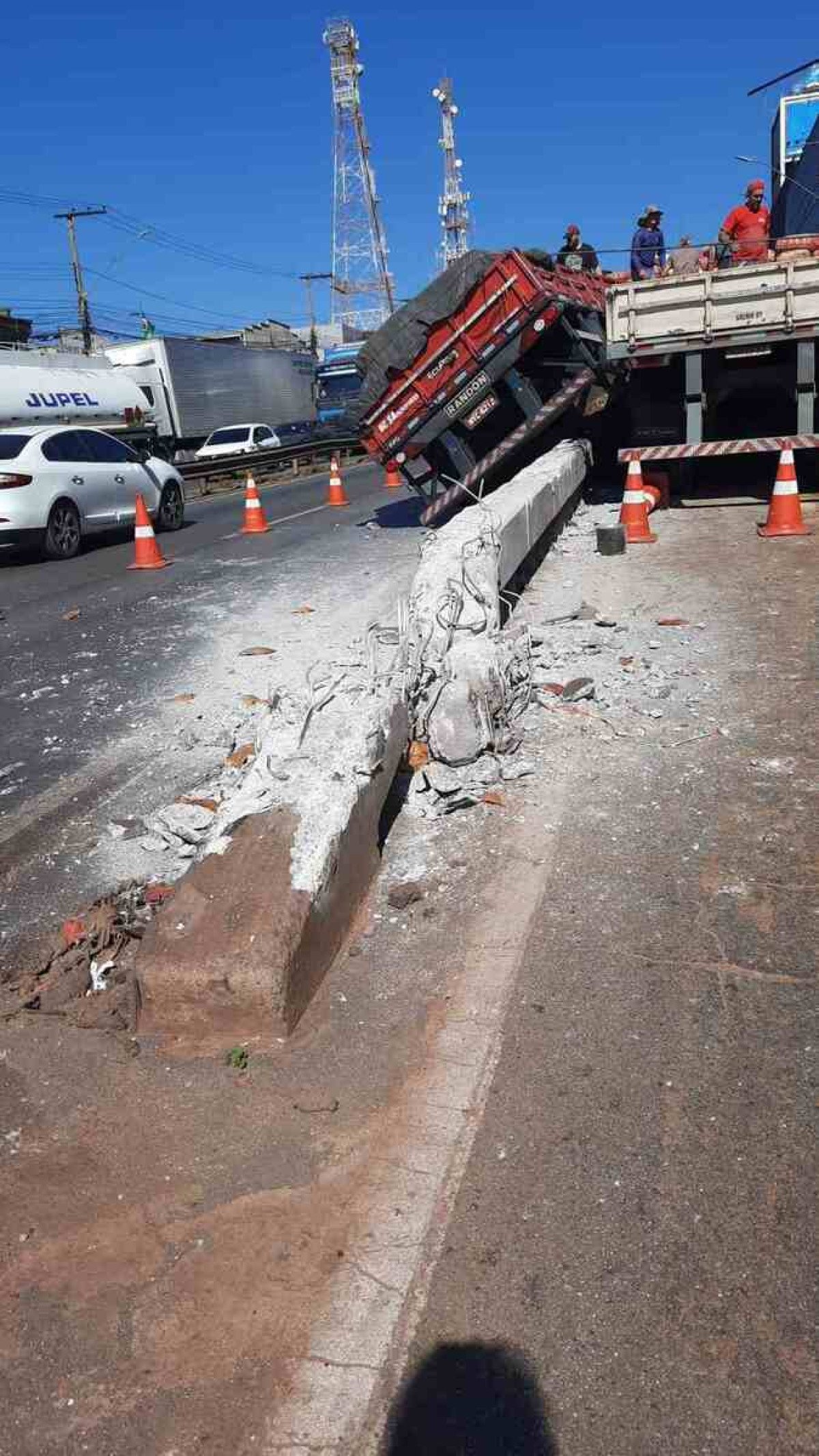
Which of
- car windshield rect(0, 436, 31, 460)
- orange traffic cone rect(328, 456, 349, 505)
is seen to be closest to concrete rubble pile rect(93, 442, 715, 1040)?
car windshield rect(0, 436, 31, 460)

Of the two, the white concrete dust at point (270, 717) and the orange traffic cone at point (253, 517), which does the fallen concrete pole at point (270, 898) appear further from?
the orange traffic cone at point (253, 517)

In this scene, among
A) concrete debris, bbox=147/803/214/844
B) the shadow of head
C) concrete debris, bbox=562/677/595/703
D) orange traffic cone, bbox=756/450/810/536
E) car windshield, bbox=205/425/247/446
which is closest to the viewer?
the shadow of head

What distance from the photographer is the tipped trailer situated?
39.1 ft

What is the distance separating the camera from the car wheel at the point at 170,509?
1711 cm

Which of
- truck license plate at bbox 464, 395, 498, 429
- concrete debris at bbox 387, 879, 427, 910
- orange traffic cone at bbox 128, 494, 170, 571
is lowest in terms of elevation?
concrete debris at bbox 387, 879, 427, 910

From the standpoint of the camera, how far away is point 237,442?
3275 cm

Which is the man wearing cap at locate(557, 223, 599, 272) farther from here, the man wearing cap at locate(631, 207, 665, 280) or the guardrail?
the guardrail

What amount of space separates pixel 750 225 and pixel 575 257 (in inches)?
A: 131

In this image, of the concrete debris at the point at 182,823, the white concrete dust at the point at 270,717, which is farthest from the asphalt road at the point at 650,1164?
the concrete debris at the point at 182,823

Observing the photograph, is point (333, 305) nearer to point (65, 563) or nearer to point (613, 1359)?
point (65, 563)

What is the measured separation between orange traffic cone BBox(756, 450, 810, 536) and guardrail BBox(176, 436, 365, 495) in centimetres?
1461

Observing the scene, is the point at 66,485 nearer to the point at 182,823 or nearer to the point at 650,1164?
the point at 182,823

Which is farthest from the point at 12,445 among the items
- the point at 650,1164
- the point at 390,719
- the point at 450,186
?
the point at 450,186

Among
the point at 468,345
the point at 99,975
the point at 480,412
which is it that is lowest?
the point at 99,975
